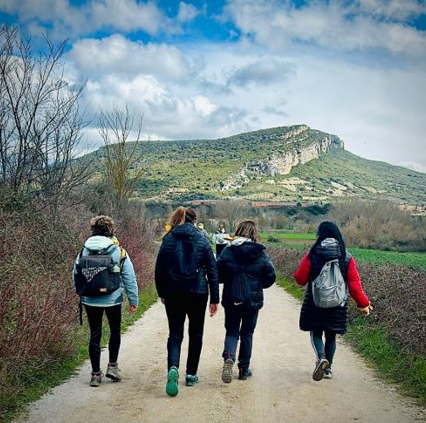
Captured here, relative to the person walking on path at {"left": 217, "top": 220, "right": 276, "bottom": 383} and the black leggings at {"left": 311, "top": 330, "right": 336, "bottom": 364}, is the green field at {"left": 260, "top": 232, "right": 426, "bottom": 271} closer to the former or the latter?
the black leggings at {"left": 311, "top": 330, "right": 336, "bottom": 364}

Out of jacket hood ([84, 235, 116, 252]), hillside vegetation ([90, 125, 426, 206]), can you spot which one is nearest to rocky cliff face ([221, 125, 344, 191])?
hillside vegetation ([90, 125, 426, 206])

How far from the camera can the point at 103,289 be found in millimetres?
6945

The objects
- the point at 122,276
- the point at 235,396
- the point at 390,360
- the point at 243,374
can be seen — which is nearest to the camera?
the point at 235,396

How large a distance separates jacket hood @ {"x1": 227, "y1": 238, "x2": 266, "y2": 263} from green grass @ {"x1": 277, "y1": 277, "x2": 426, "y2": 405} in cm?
254

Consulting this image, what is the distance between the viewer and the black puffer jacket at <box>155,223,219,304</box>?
700 centimetres

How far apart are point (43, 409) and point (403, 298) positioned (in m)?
6.56

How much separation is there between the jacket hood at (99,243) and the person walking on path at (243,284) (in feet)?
4.94

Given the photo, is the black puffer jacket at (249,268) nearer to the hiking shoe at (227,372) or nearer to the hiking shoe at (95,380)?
the hiking shoe at (227,372)

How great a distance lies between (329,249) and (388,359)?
8.13ft

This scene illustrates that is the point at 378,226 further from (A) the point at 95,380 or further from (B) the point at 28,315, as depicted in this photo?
(B) the point at 28,315

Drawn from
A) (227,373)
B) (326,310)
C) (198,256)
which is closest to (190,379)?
(227,373)

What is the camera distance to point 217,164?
97.8 meters

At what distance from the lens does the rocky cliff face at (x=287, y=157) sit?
9682 cm

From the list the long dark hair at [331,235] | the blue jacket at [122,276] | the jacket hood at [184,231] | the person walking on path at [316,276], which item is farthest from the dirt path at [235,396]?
the jacket hood at [184,231]
